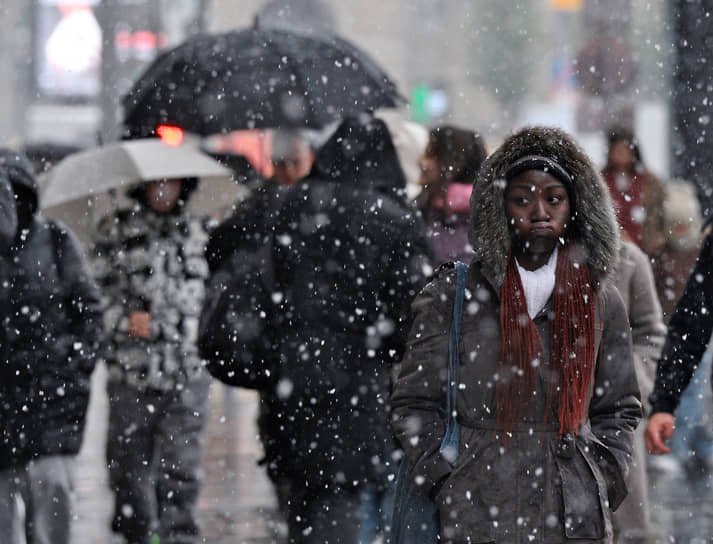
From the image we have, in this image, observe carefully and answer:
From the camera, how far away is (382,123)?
20.6 feet

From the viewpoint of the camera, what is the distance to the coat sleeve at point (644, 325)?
664 centimetres

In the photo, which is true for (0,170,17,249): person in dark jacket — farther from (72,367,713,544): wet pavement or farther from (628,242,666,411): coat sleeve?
(628,242,666,411): coat sleeve

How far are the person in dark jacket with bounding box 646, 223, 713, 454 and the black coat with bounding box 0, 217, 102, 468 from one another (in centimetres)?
226

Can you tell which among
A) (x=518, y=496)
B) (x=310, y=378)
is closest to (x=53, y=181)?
(x=310, y=378)

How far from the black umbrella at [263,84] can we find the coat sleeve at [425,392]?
319 centimetres

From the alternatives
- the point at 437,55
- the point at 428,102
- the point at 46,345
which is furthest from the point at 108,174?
the point at 437,55

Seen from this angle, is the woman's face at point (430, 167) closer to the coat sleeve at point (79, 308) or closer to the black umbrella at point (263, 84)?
the black umbrella at point (263, 84)

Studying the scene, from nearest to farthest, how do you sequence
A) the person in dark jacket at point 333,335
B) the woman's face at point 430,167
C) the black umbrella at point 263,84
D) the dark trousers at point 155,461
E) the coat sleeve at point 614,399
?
the coat sleeve at point 614,399
the person in dark jacket at point 333,335
the woman's face at point 430,167
the black umbrella at point 263,84
the dark trousers at point 155,461

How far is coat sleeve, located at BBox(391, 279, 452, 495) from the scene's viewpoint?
4.15 metres

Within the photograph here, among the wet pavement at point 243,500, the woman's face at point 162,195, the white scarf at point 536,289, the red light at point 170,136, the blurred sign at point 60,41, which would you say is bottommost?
the wet pavement at point 243,500

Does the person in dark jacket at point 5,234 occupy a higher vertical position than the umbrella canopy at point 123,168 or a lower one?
lower

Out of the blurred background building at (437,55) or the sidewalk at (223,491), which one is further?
the blurred background building at (437,55)

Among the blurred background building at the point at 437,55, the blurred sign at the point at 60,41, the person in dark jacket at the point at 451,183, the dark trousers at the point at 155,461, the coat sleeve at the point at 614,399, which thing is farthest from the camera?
the blurred sign at the point at 60,41

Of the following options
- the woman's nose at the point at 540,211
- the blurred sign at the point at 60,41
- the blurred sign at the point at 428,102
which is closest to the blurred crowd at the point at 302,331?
the woman's nose at the point at 540,211
